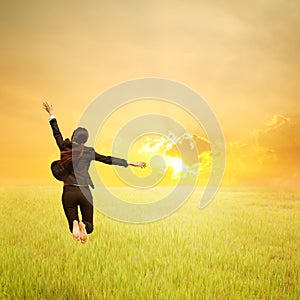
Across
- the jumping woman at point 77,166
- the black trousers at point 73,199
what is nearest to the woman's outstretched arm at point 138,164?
the jumping woman at point 77,166

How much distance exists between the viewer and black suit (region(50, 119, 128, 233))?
6156 millimetres

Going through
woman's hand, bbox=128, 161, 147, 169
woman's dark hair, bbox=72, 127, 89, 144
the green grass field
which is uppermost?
woman's dark hair, bbox=72, 127, 89, 144

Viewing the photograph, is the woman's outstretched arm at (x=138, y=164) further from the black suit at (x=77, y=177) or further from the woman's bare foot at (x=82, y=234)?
the woman's bare foot at (x=82, y=234)

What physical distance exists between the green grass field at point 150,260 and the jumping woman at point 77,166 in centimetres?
79

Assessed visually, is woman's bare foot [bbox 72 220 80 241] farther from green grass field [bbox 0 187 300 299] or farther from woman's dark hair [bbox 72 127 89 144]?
woman's dark hair [bbox 72 127 89 144]

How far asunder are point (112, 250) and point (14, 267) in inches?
76.4

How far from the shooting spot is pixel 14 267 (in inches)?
242

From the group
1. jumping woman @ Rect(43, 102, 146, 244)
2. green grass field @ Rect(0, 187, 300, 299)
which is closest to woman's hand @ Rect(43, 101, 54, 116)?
jumping woman @ Rect(43, 102, 146, 244)

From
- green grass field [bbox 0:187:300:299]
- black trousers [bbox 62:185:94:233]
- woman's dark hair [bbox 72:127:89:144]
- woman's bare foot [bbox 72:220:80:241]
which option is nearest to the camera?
green grass field [bbox 0:187:300:299]

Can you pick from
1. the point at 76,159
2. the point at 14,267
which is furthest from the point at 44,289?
the point at 76,159

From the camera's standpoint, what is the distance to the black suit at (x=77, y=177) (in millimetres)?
6156

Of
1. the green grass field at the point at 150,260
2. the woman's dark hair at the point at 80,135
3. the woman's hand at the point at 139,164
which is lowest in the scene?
the green grass field at the point at 150,260

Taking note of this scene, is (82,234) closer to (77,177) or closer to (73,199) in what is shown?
(73,199)

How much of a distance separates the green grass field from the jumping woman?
30.9 inches
